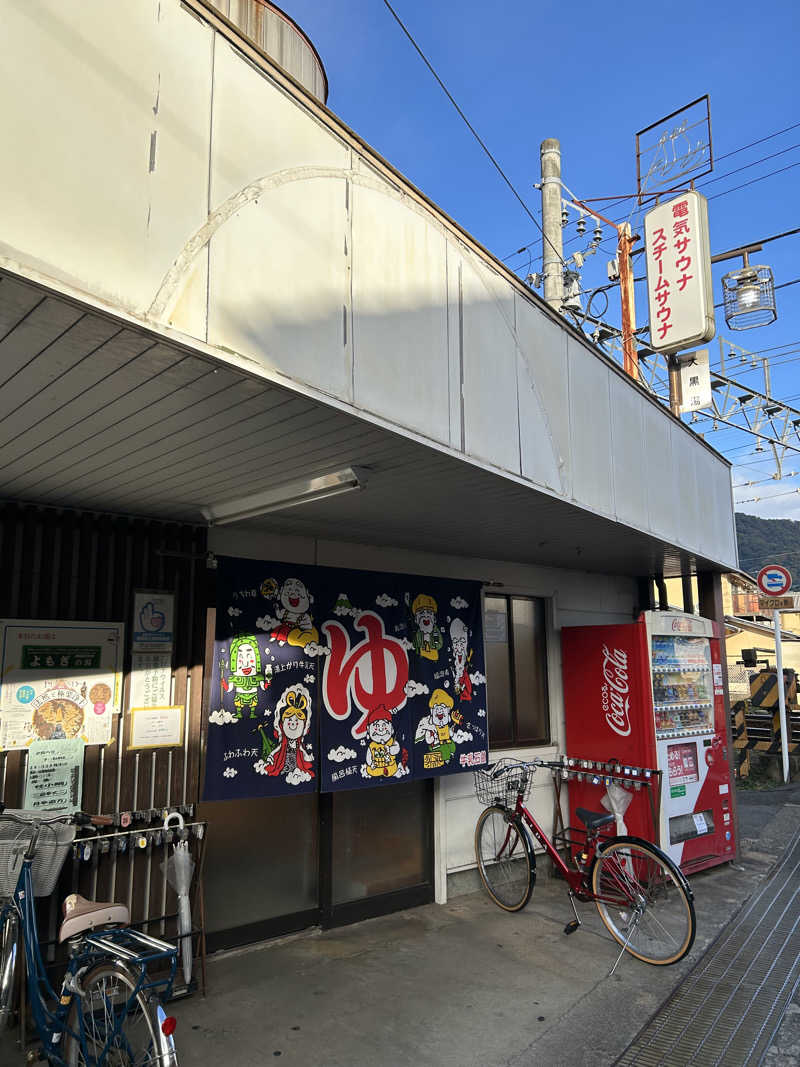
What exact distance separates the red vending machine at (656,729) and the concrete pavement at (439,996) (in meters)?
0.94

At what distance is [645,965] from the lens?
16.3 feet

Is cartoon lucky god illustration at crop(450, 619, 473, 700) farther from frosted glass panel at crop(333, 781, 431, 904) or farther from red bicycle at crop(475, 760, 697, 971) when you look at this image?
frosted glass panel at crop(333, 781, 431, 904)

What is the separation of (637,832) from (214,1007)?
159 inches

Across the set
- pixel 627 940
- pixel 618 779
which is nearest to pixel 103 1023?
pixel 627 940

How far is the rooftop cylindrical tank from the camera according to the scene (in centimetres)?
329

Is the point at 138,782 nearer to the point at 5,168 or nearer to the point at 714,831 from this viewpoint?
the point at 5,168

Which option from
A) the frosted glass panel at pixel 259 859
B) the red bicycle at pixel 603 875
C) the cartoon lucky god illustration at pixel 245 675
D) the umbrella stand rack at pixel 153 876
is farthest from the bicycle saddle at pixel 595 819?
the umbrella stand rack at pixel 153 876

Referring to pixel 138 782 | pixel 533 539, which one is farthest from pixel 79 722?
pixel 533 539

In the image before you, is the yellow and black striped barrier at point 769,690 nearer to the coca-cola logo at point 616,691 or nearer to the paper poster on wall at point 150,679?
the coca-cola logo at point 616,691

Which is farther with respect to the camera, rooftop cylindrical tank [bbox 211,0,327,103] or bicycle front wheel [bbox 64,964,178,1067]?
rooftop cylindrical tank [bbox 211,0,327,103]

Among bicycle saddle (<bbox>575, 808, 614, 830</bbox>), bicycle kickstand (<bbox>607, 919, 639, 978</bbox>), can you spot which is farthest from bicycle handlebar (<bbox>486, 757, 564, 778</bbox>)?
bicycle kickstand (<bbox>607, 919, 639, 978</bbox>)

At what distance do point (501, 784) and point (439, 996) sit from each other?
2184 millimetres

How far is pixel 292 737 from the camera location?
5043mm

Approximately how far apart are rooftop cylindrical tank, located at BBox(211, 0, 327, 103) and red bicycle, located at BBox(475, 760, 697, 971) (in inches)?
204
